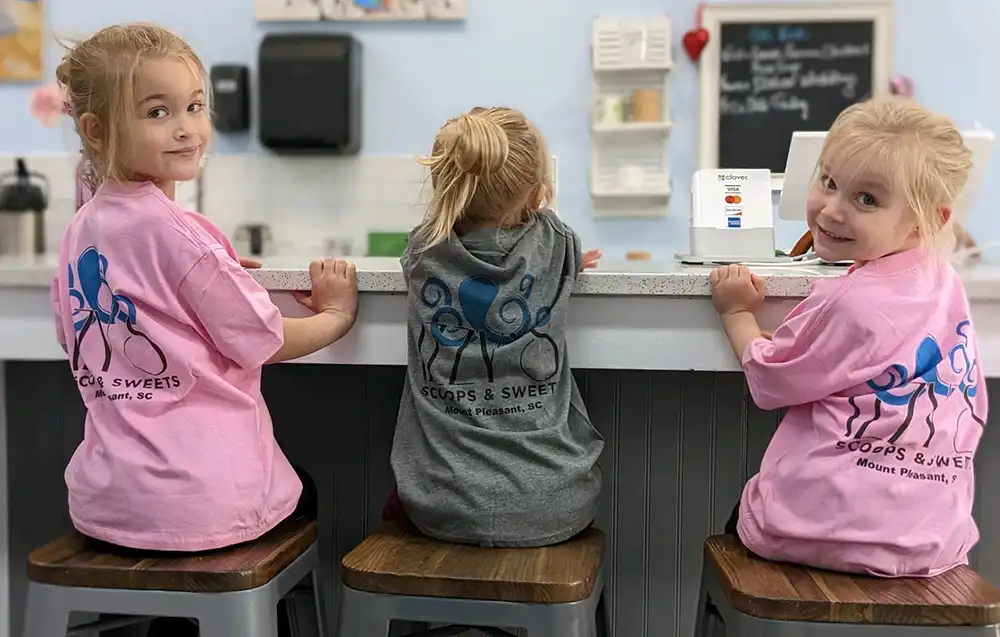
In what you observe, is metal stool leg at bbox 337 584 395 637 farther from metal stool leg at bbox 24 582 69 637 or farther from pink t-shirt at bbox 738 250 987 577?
pink t-shirt at bbox 738 250 987 577

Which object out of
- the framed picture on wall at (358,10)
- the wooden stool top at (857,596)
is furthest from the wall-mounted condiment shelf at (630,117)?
the wooden stool top at (857,596)

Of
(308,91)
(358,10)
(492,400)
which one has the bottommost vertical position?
(492,400)

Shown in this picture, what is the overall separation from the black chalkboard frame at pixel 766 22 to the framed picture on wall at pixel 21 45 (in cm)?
227

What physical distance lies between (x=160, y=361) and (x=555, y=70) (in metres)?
2.29

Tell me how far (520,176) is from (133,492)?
24.7 inches

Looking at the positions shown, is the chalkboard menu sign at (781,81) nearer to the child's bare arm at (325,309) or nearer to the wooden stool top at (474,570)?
the child's bare arm at (325,309)

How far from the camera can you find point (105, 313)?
3.86ft

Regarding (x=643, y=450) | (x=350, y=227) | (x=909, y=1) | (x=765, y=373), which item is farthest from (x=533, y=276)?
(x=909, y=1)

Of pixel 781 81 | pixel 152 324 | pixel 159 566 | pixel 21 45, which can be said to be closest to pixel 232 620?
pixel 159 566

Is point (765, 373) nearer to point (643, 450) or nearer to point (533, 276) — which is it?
point (533, 276)

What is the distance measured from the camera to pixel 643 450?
5.41 ft

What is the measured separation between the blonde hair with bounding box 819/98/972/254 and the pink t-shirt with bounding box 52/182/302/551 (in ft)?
2.47

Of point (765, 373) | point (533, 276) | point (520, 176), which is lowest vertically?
point (765, 373)

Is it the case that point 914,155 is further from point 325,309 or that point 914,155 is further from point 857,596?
point 325,309
